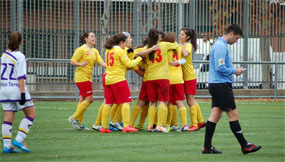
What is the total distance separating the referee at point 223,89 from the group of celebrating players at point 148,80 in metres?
2.75

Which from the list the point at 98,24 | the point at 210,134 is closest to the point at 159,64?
the point at 210,134

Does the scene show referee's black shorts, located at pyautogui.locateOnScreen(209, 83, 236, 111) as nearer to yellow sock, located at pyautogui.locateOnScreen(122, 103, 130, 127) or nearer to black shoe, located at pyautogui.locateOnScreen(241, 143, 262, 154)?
black shoe, located at pyautogui.locateOnScreen(241, 143, 262, 154)

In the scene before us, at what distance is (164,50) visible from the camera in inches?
479

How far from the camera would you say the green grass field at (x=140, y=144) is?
29.3 ft

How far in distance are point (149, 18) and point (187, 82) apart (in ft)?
32.3

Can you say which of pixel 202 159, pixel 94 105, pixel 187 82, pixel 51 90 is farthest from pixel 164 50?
pixel 51 90

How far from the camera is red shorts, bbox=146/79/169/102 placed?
1211 cm

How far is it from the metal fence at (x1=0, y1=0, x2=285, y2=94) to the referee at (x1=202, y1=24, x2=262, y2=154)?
12437 millimetres

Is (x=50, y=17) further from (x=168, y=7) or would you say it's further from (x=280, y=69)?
(x=280, y=69)

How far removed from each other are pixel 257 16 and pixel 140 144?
14836 millimetres

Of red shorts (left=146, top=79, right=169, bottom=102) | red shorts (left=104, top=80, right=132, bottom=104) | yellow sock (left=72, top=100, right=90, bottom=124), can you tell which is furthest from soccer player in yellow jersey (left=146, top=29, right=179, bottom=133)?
yellow sock (left=72, top=100, right=90, bottom=124)

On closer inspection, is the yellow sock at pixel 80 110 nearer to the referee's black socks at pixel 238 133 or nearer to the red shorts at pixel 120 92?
the red shorts at pixel 120 92

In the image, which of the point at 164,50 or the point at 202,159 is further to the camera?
the point at 164,50

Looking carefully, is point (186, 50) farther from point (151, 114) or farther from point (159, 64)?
point (151, 114)
